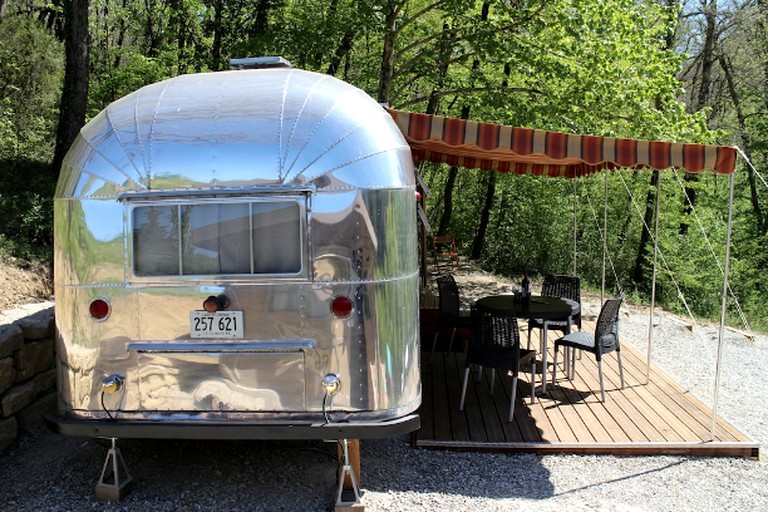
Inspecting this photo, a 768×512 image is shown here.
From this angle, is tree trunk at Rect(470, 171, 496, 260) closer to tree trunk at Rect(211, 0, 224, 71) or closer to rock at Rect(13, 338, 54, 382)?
tree trunk at Rect(211, 0, 224, 71)

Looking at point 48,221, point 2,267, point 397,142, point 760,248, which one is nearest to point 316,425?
point 397,142

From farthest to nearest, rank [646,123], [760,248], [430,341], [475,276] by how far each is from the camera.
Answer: [760,248], [475,276], [646,123], [430,341]

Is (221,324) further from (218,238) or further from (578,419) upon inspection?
(578,419)

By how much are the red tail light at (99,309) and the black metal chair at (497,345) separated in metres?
3.11

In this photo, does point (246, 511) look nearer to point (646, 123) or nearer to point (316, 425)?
point (316, 425)

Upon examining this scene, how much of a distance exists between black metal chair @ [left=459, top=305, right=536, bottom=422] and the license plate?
8.52 feet

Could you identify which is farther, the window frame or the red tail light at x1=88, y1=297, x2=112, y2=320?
the red tail light at x1=88, y1=297, x2=112, y2=320

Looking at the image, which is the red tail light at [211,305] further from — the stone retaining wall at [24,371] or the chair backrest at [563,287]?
the chair backrest at [563,287]

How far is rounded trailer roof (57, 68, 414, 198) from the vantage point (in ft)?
12.0

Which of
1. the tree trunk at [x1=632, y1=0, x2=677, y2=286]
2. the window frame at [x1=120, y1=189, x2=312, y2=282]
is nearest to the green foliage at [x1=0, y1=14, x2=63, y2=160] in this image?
the window frame at [x1=120, y1=189, x2=312, y2=282]

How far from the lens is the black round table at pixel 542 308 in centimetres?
607

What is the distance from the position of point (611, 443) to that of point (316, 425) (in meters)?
2.72

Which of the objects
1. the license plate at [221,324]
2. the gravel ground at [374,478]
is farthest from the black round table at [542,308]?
the license plate at [221,324]

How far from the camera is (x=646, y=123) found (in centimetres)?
→ 1041
